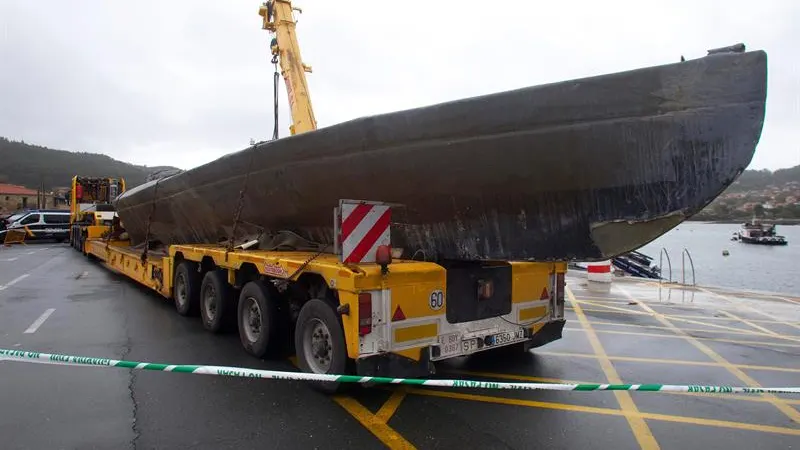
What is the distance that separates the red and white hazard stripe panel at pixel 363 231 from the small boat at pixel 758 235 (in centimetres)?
9632

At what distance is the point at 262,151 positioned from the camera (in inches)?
226

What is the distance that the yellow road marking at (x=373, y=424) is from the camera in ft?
11.9

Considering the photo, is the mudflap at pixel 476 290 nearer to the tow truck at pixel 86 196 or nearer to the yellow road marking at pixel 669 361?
the yellow road marking at pixel 669 361

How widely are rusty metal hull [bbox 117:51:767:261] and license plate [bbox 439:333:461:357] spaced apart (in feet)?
2.30

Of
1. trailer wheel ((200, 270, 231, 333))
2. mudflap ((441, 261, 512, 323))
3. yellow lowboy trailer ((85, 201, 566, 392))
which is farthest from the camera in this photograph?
trailer wheel ((200, 270, 231, 333))

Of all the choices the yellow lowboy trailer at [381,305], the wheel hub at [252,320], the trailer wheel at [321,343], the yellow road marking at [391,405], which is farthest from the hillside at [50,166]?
the yellow road marking at [391,405]

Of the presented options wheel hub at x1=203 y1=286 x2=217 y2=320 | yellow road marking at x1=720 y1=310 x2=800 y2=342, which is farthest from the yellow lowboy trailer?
yellow road marking at x1=720 y1=310 x2=800 y2=342

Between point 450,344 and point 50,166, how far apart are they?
144 m

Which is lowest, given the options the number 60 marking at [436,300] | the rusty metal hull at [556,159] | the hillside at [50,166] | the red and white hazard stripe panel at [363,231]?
the number 60 marking at [436,300]

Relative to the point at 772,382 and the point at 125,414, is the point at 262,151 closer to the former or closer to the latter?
the point at 125,414

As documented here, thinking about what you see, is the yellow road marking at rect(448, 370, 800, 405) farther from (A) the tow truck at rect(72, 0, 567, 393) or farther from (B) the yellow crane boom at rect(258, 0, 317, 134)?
(B) the yellow crane boom at rect(258, 0, 317, 134)

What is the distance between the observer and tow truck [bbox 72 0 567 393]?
416 cm

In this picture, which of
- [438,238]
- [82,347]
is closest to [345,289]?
[438,238]

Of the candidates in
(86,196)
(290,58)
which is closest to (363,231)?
(290,58)
